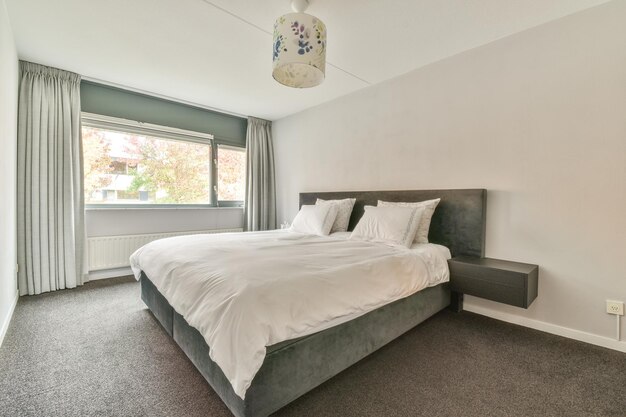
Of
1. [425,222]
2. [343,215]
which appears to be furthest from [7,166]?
[425,222]

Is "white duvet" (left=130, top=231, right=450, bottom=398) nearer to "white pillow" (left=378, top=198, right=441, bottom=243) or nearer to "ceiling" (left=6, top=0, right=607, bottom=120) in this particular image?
"white pillow" (left=378, top=198, right=441, bottom=243)

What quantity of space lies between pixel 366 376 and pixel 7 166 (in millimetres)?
3181

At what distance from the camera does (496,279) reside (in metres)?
2.08

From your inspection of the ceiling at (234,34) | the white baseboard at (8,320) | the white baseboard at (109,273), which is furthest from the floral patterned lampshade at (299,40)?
the white baseboard at (109,273)

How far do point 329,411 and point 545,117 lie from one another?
256 centimetres

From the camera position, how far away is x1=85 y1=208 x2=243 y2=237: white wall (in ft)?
11.2

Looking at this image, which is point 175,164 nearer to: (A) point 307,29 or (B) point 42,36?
(B) point 42,36

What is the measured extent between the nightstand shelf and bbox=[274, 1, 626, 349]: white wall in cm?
21

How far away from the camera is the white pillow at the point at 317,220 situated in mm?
3188

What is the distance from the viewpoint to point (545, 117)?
2160mm

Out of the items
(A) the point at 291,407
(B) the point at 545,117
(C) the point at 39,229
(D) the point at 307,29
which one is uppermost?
(D) the point at 307,29

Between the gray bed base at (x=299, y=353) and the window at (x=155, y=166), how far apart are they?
89.1 inches

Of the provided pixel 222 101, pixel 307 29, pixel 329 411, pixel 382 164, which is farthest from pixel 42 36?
pixel 329 411

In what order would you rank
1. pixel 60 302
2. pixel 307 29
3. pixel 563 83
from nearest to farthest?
pixel 307 29 → pixel 563 83 → pixel 60 302
